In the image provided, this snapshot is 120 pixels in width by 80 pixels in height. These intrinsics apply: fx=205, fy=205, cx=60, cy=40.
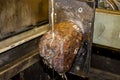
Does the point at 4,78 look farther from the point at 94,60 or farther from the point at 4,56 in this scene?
the point at 94,60

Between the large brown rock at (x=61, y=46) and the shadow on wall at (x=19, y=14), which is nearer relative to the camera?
the large brown rock at (x=61, y=46)

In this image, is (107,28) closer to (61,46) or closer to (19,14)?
(61,46)

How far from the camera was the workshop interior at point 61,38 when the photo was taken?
0.69m

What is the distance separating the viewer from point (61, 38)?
0.68 metres

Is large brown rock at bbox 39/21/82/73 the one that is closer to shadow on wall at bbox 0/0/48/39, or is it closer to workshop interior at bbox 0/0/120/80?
workshop interior at bbox 0/0/120/80

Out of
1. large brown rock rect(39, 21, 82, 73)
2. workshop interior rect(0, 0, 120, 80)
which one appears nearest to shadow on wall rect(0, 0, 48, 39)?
workshop interior rect(0, 0, 120, 80)

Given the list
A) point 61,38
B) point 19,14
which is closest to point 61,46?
point 61,38

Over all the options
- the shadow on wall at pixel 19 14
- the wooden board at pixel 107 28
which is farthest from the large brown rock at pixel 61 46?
the shadow on wall at pixel 19 14

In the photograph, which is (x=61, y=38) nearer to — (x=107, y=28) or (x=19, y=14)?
(x=107, y=28)

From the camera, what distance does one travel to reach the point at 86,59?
737mm

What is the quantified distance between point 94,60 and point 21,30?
1.38 feet

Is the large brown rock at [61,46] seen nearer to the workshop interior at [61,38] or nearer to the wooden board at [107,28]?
the workshop interior at [61,38]

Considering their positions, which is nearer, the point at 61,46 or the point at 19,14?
the point at 61,46

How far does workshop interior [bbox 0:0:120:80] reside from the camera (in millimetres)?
691
